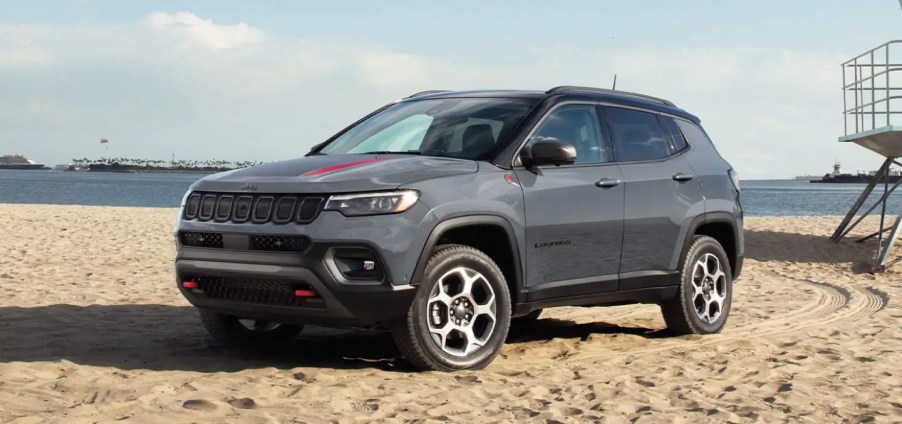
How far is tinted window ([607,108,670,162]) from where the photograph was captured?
7621 mm

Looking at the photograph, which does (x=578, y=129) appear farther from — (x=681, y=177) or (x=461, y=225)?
(x=461, y=225)

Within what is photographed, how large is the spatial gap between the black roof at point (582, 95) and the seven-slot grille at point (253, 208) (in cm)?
193

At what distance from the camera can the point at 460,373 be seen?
6355mm

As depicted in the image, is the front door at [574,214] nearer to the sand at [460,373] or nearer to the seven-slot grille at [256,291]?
the sand at [460,373]

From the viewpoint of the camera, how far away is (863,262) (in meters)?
18.8

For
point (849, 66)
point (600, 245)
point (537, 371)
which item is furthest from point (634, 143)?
point (849, 66)

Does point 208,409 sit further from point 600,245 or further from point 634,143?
point 634,143

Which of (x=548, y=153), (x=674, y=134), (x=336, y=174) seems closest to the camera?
(x=336, y=174)

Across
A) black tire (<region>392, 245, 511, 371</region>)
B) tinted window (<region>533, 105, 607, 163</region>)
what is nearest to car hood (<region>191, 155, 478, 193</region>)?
black tire (<region>392, 245, 511, 371</region>)

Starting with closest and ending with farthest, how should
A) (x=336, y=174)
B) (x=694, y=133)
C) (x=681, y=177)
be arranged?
(x=336, y=174) → (x=681, y=177) → (x=694, y=133)

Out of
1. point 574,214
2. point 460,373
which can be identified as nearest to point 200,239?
point 460,373

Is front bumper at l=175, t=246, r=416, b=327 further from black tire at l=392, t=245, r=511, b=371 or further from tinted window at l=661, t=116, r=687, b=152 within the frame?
tinted window at l=661, t=116, r=687, b=152

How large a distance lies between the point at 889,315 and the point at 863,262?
9.15m

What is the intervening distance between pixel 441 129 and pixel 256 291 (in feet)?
5.70
